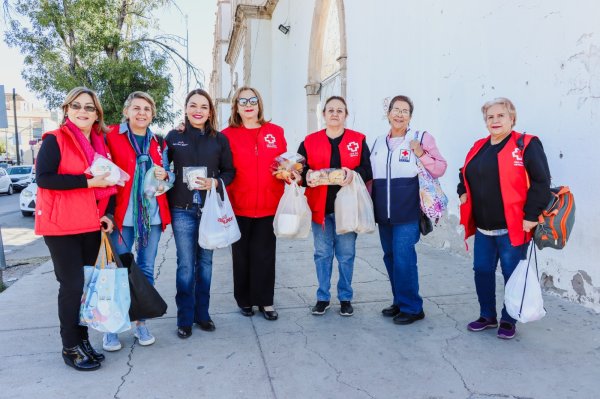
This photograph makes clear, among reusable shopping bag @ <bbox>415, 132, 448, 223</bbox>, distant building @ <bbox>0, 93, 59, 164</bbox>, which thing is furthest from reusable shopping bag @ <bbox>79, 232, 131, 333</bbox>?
distant building @ <bbox>0, 93, 59, 164</bbox>

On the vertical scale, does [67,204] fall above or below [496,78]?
below

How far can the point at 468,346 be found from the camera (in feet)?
10.7

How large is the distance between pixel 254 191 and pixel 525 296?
2.09 metres

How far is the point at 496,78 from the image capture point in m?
4.80

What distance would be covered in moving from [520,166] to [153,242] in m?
2.62

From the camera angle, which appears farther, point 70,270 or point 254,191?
point 254,191

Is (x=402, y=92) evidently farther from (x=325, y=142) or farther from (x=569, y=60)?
(x=325, y=142)

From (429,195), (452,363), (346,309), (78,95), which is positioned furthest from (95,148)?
(452,363)

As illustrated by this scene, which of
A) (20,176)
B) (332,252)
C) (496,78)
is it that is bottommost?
(20,176)

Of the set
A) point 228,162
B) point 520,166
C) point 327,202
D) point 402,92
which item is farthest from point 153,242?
point 402,92

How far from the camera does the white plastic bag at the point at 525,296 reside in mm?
3082

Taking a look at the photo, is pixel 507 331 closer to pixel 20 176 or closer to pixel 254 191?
pixel 254 191

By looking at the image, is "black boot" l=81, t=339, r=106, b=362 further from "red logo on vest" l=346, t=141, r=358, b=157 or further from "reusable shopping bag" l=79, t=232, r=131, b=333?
"red logo on vest" l=346, t=141, r=358, b=157

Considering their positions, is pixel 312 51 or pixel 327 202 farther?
pixel 312 51
